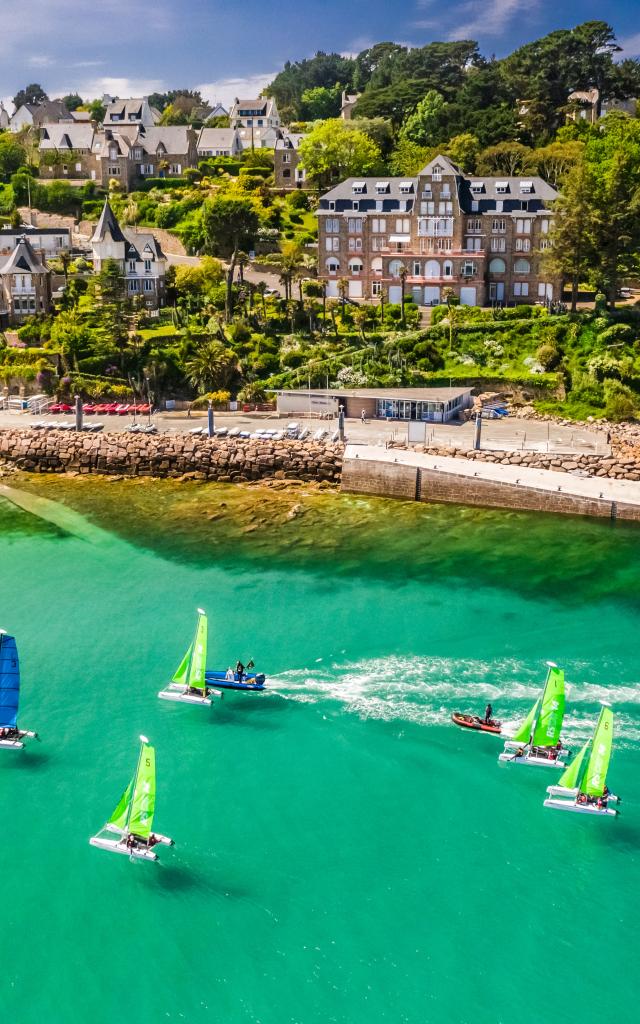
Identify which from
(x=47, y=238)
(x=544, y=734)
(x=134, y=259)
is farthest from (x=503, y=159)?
(x=544, y=734)

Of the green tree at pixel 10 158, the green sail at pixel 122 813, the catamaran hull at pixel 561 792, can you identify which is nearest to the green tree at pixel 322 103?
the green tree at pixel 10 158

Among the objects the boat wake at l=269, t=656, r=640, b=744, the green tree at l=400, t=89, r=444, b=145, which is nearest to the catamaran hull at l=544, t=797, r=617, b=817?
the boat wake at l=269, t=656, r=640, b=744

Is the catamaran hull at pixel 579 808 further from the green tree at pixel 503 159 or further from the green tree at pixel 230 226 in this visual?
the green tree at pixel 503 159

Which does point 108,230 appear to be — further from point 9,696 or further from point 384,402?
point 9,696

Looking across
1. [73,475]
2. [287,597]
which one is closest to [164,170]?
[73,475]

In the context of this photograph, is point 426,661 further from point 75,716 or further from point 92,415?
point 92,415

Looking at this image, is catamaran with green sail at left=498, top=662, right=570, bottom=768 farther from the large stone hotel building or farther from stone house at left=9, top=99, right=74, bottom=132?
stone house at left=9, top=99, right=74, bottom=132
